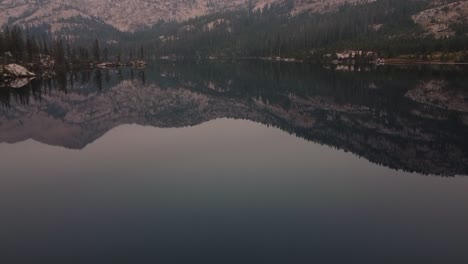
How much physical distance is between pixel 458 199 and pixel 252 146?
23.3m

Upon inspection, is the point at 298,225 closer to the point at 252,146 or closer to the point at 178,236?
the point at 178,236

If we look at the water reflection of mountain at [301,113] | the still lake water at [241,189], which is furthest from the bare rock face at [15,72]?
the still lake water at [241,189]

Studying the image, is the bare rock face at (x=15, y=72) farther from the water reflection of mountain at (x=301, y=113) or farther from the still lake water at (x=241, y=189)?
the still lake water at (x=241, y=189)

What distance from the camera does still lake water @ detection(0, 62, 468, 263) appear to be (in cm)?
2167

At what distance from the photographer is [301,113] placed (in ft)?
248

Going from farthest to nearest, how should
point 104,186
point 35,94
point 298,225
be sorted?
point 35,94, point 104,186, point 298,225

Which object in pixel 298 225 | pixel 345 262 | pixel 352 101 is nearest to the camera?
pixel 345 262

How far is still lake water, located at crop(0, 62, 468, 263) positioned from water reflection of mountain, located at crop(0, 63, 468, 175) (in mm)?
479

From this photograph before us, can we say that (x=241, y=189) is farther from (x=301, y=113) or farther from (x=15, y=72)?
(x=15, y=72)

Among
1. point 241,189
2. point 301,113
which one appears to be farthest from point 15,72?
point 241,189

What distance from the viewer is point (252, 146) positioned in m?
48.5

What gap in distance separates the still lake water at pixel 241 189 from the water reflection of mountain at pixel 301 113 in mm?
479

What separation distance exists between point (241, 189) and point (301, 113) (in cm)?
4683

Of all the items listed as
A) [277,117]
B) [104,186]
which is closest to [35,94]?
[277,117]
